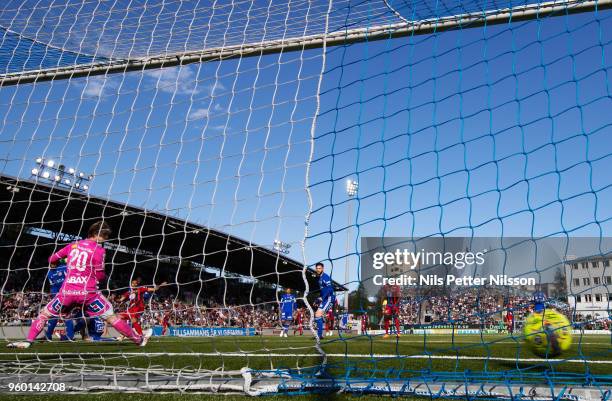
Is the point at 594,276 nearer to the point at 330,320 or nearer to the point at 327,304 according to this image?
the point at 327,304

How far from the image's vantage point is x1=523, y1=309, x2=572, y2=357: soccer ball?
4836 mm

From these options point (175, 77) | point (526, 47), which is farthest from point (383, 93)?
point (175, 77)

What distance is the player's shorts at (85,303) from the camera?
4992 mm

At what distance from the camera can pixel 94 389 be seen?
386cm

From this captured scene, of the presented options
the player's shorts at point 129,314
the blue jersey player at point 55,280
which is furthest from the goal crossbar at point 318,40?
the player's shorts at point 129,314

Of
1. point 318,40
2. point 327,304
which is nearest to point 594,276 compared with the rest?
point 318,40

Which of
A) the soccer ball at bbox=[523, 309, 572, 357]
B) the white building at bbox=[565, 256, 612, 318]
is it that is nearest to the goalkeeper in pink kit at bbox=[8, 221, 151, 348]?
the soccer ball at bbox=[523, 309, 572, 357]

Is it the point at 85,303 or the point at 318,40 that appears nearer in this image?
the point at 318,40

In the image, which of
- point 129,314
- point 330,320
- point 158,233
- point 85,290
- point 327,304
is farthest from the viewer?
point 330,320

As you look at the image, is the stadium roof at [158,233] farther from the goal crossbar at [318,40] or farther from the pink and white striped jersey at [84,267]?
the goal crossbar at [318,40]

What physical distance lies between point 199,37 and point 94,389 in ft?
13.9

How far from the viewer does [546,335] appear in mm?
4785

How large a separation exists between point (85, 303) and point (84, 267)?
351 millimetres

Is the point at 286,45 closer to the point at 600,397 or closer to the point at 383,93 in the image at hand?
the point at 383,93
